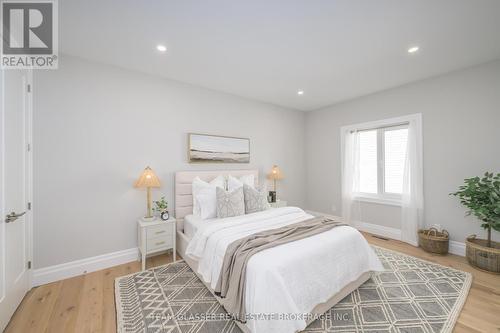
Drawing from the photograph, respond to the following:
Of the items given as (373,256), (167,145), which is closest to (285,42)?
(167,145)

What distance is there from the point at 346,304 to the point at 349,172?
2.86 m

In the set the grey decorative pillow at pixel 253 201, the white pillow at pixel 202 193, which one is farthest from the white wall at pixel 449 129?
the white pillow at pixel 202 193

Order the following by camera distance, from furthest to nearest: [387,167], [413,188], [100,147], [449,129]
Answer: [387,167] < [413,188] < [449,129] < [100,147]

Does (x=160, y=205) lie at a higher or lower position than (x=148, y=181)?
lower

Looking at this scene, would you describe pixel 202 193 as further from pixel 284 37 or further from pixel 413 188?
pixel 413 188

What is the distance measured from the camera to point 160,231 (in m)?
2.74

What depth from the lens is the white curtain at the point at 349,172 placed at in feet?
13.7

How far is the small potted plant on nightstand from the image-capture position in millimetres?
2820

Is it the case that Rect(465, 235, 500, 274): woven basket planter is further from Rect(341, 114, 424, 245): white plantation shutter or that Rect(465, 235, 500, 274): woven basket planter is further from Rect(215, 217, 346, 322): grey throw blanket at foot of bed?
Rect(215, 217, 346, 322): grey throw blanket at foot of bed

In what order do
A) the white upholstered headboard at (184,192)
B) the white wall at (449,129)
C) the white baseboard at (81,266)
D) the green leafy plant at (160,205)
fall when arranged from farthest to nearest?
the white upholstered headboard at (184,192)
the green leafy plant at (160,205)
the white wall at (449,129)
the white baseboard at (81,266)

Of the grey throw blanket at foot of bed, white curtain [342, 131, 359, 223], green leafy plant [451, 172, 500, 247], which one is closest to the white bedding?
the grey throw blanket at foot of bed

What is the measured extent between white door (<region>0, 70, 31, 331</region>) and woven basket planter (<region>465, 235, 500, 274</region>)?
5095 millimetres

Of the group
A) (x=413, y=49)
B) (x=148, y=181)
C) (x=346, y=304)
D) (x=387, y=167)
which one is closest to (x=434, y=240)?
(x=387, y=167)
